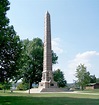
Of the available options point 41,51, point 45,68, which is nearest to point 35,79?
point 41,51

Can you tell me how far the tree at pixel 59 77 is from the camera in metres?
68.1

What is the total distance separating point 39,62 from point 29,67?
3326mm

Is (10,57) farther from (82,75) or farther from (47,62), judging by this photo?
(82,75)

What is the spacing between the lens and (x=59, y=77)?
229 feet

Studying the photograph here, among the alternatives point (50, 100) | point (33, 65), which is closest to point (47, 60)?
point (33, 65)

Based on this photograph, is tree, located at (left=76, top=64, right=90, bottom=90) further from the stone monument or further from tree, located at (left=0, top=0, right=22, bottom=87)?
tree, located at (left=0, top=0, right=22, bottom=87)

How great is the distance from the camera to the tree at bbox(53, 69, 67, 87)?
223 feet

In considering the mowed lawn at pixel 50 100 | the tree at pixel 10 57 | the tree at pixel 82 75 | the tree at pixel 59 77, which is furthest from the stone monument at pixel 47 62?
the mowed lawn at pixel 50 100

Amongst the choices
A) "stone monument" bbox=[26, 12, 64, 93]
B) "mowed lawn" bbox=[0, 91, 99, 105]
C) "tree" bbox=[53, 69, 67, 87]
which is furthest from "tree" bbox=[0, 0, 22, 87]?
"tree" bbox=[53, 69, 67, 87]

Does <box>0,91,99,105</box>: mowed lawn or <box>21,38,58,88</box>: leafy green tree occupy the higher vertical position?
<box>21,38,58,88</box>: leafy green tree

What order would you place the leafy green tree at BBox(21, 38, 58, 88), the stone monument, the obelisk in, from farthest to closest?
the leafy green tree at BBox(21, 38, 58, 88) < the obelisk < the stone monument

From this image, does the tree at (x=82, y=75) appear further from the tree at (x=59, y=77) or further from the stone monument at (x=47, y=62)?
the stone monument at (x=47, y=62)

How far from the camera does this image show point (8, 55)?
25391mm

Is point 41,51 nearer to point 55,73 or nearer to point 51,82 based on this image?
point 55,73
